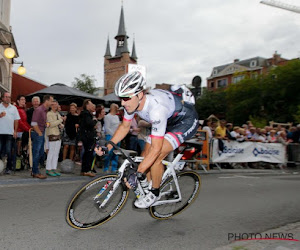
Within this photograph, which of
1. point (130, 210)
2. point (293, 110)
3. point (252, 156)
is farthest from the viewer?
point (293, 110)

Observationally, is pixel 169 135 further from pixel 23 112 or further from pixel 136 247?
pixel 23 112

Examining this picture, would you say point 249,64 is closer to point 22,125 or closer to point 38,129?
point 22,125

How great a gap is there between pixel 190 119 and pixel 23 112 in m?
5.75

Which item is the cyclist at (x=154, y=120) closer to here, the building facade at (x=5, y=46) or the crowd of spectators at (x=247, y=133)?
the crowd of spectators at (x=247, y=133)

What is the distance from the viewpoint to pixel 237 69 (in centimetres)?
7138

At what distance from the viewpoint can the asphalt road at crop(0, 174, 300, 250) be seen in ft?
10.9

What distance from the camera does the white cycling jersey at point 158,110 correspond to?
3527 mm

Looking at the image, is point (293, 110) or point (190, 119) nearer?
point (190, 119)

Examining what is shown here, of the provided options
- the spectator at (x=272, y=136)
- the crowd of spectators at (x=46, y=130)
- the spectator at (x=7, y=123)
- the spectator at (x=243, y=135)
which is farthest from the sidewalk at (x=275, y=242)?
the spectator at (x=272, y=136)

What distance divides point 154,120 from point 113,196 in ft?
3.43

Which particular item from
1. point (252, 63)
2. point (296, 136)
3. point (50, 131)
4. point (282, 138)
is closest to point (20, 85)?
point (50, 131)

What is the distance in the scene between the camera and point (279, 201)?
591cm

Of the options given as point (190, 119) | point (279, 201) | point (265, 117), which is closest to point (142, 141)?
point (279, 201)

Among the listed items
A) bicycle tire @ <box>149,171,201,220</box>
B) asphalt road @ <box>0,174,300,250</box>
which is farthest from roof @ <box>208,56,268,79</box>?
bicycle tire @ <box>149,171,201,220</box>
